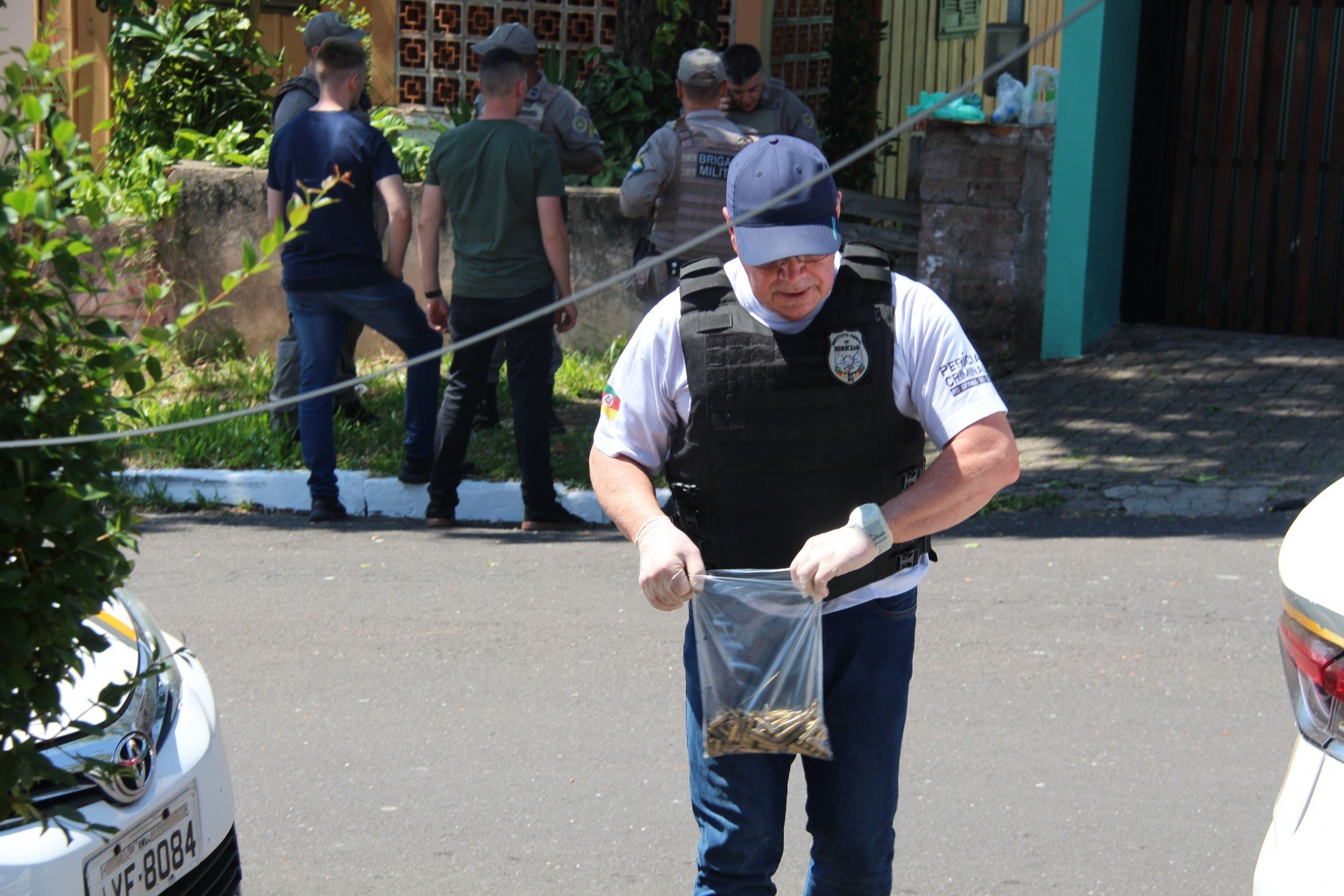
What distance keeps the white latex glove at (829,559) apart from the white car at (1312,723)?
0.71m

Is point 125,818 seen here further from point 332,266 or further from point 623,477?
point 332,266

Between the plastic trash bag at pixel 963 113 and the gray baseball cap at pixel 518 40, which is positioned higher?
the gray baseball cap at pixel 518 40

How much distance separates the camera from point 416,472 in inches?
300

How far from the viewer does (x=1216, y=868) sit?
3953mm

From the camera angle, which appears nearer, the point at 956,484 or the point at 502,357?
the point at 956,484

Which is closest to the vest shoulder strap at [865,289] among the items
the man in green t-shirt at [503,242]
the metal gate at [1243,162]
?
the man in green t-shirt at [503,242]

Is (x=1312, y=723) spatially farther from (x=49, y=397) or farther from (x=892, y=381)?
(x=49, y=397)

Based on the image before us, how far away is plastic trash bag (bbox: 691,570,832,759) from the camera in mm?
2830

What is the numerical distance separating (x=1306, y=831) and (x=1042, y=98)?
8173mm

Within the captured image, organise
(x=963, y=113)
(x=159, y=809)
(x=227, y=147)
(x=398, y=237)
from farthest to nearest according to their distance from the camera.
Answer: (x=227, y=147), (x=963, y=113), (x=398, y=237), (x=159, y=809)

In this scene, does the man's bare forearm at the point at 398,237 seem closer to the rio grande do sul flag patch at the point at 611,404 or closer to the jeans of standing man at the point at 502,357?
the jeans of standing man at the point at 502,357

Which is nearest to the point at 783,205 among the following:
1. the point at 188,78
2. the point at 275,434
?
the point at 275,434

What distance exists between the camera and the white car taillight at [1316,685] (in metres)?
2.45

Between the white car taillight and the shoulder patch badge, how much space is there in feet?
2.86
